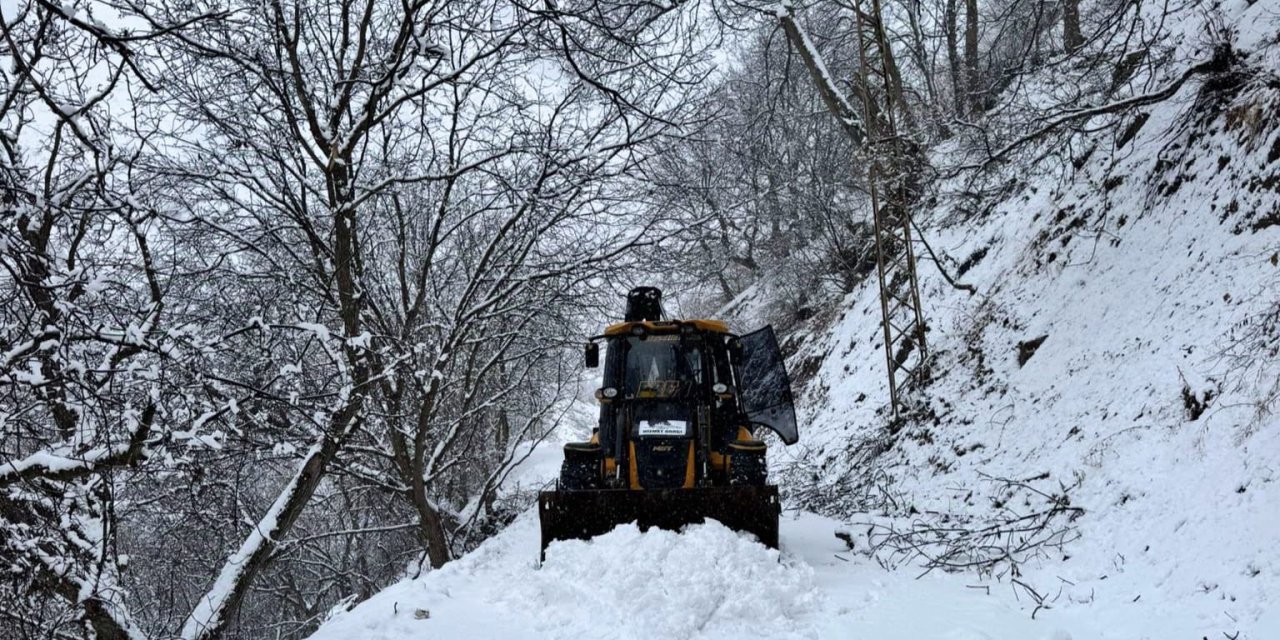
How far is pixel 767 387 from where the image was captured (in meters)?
8.59

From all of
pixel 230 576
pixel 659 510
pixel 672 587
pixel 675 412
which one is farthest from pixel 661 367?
pixel 230 576

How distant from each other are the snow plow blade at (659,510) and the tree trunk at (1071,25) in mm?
4602

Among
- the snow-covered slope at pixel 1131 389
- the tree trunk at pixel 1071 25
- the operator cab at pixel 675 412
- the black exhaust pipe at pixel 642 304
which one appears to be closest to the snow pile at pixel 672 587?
the operator cab at pixel 675 412

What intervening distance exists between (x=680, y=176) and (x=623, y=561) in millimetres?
4681

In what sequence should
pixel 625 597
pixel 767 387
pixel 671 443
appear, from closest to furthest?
pixel 625 597 < pixel 671 443 < pixel 767 387

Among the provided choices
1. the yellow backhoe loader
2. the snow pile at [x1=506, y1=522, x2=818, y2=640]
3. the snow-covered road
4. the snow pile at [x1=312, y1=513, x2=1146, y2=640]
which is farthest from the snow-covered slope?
the snow pile at [x1=506, y1=522, x2=818, y2=640]

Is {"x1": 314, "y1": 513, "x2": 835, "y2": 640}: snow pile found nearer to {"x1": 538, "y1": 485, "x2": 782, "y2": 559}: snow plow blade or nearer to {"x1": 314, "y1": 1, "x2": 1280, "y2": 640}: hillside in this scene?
{"x1": 314, "y1": 1, "x2": 1280, "y2": 640}: hillside

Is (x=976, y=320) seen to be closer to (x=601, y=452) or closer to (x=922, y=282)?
(x=922, y=282)

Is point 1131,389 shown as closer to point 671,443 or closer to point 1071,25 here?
point 671,443

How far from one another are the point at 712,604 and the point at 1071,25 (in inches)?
315

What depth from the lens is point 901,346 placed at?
39.4 feet

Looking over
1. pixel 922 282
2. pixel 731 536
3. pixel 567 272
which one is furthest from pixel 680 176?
pixel 922 282

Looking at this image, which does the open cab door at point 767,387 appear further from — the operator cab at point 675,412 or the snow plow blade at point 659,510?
the snow plow blade at point 659,510

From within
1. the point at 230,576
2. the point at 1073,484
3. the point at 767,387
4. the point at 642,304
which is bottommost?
the point at 230,576
